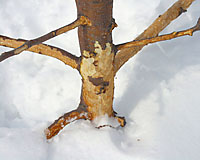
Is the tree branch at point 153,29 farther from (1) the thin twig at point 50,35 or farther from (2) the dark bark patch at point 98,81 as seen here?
(1) the thin twig at point 50,35

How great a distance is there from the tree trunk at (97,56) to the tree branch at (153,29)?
0.27ft

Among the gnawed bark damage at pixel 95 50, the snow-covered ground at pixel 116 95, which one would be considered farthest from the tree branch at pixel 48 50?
the snow-covered ground at pixel 116 95

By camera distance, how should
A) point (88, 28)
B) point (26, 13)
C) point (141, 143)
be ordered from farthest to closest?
point (26, 13)
point (141, 143)
point (88, 28)

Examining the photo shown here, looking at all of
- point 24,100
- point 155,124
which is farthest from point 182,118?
point 24,100

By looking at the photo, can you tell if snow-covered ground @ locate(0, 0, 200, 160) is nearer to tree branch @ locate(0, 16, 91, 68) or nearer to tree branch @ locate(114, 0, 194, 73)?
tree branch @ locate(114, 0, 194, 73)

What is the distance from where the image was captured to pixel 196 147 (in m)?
0.85

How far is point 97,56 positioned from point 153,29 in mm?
325

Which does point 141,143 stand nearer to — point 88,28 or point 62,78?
point 88,28

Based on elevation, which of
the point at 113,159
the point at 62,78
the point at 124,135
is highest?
the point at 62,78

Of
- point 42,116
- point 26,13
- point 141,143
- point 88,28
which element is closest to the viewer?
point 88,28

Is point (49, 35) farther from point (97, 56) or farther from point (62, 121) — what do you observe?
point (62, 121)

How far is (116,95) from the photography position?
1252mm

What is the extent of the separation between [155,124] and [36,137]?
18.4 inches

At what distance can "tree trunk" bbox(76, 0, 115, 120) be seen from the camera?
2.46ft
